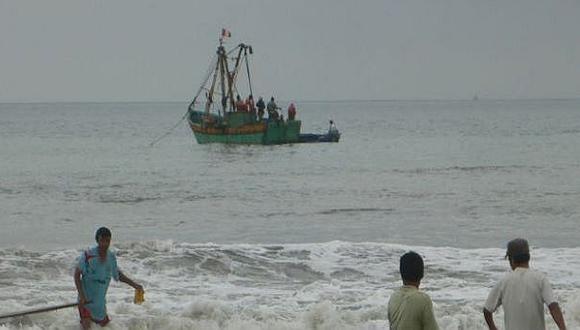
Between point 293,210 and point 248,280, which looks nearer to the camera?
point 248,280

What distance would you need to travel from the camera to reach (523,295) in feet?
20.8

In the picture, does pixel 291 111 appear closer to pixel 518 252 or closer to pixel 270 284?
pixel 270 284

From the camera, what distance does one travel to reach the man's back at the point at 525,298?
6309 mm

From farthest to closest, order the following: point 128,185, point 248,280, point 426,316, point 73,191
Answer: point 128,185
point 73,191
point 248,280
point 426,316

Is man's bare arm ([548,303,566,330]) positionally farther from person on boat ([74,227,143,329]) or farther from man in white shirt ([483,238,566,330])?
person on boat ([74,227,143,329])

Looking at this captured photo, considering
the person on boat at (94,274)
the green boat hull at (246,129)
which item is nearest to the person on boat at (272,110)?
the green boat hull at (246,129)

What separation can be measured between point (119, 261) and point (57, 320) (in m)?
4.51

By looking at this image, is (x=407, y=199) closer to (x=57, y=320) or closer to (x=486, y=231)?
(x=486, y=231)

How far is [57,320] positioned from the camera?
10688 mm

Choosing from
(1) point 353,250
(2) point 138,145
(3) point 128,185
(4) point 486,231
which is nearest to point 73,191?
(3) point 128,185

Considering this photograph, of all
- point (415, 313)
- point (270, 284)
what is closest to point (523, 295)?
point (415, 313)

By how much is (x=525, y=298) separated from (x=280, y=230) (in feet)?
51.7

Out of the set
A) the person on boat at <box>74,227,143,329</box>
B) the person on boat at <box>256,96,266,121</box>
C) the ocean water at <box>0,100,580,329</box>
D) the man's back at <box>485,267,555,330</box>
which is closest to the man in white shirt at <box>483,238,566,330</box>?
the man's back at <box>485,267,555,330</box>

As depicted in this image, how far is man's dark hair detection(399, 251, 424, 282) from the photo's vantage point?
19.3 feet
